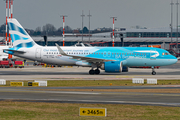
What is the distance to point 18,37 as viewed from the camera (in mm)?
51656

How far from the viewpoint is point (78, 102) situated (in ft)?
71.6

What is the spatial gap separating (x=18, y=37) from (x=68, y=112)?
3620 cm

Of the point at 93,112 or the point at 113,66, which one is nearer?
the point at 93,112

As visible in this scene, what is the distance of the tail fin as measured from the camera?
2025 inches

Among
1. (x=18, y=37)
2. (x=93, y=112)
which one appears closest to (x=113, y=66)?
(x=18, y=37)

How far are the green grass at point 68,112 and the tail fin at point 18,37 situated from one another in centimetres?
3133

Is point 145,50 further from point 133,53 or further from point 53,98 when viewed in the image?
point 53,98

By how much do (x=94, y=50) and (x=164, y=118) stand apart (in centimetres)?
3427

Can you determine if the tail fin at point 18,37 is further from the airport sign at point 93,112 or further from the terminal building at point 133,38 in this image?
the terminal building at point 133,38

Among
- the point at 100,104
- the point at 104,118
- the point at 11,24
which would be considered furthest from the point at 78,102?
the point at 11,24

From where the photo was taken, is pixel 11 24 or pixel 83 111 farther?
pixel 11 24

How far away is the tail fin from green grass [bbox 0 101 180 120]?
103 feet

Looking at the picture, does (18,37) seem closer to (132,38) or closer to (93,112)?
(93,112)

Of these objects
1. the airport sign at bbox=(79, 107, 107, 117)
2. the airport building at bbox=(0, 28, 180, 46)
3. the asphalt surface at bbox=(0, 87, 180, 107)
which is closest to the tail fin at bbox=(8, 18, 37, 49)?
the asphalt surface at bbox=(0, 87, 180, 107)
